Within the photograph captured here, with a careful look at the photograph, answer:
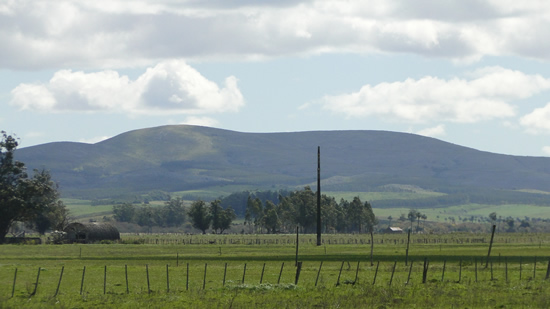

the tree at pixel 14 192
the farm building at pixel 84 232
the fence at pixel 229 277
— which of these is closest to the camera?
the fence at pixel 229 277

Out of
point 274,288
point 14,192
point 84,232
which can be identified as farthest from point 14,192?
point 274,288

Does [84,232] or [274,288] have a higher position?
[84,232]

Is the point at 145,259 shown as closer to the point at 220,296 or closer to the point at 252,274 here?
A: the point at 252,274

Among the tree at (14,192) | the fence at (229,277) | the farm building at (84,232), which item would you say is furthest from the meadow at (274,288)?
the farm building at (84,232)

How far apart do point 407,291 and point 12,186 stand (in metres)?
98.6

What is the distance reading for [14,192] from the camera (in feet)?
450

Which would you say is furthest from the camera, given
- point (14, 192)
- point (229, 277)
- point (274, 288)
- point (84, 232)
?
point (84, 232)

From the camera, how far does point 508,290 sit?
54.1 meters

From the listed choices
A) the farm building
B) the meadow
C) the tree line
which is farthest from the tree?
the meadow

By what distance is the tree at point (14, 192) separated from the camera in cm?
13600

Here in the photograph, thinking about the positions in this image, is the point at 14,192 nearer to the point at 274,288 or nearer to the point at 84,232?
the point at 84,232

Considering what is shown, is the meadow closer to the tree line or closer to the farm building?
the tree line

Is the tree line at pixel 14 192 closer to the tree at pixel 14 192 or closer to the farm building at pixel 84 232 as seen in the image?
the tree at pixel 14 192

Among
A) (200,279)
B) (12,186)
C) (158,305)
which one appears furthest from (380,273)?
(12,186)
